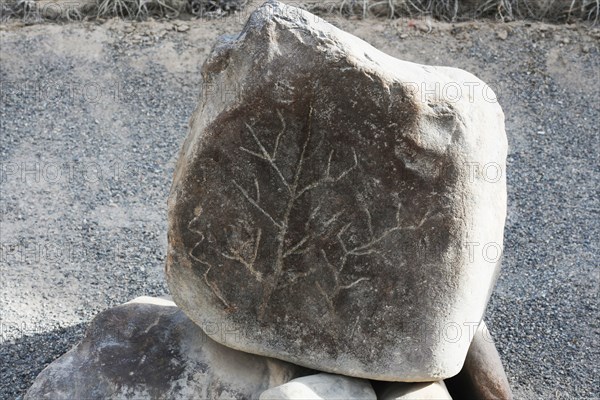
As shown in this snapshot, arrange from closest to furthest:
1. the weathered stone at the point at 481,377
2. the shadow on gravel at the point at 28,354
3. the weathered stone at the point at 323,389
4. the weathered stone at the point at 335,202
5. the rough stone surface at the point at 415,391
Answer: the weathered stone at the point at 335,202 < the weathered stone at the point at 323,389 < the rough stone surface at the point at 415,391 < the weathered stone at the point at 481,377 < the shadow on gravel at the point at 28,354

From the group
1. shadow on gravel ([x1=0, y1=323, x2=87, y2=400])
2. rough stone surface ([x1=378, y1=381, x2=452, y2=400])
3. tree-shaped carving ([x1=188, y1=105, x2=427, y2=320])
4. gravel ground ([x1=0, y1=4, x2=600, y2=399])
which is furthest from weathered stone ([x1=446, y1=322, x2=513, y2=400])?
shadow on gravel ([x1=0, y1=323, x2=87, y2=400])

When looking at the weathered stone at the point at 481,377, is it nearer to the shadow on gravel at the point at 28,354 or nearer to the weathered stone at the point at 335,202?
the weathered stone at the point at 335,202

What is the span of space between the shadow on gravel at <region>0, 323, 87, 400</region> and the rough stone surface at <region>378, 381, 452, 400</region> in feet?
5.28

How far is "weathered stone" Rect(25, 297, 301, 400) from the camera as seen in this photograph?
10.5 feet

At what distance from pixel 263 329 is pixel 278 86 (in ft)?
2.91

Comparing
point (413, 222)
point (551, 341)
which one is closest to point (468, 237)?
point (413, 222)

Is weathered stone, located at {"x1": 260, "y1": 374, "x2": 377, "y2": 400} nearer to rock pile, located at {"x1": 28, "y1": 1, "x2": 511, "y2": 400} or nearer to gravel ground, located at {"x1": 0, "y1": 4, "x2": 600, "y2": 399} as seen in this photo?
rock pile, located at {"x1": 28, "y1": 1, "x2": 511, "y2": 400}

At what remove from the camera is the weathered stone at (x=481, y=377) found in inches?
134

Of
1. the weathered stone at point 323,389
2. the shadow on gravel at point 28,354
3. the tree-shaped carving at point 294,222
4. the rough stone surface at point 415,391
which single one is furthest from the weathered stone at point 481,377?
the shadow on gravel at point 28,354

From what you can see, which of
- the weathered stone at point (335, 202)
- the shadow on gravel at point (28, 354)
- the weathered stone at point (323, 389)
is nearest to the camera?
the weathered stone at point (335, 202)

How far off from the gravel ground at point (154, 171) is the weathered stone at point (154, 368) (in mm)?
691

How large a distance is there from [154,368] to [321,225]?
0.85m

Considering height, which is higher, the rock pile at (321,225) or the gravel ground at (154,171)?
the rock pile at (321,225)

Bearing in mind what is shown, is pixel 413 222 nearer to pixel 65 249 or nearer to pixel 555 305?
pixel 555 305
